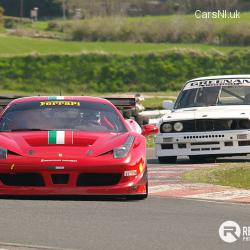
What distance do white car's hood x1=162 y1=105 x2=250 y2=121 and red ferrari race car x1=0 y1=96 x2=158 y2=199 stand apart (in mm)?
5738

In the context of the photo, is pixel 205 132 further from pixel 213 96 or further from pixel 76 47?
pixel 76 47

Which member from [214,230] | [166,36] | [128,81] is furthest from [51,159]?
[166,36]

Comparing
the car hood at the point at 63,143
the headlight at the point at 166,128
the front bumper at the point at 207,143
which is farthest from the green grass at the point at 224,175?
the car hood at the point at 63,143

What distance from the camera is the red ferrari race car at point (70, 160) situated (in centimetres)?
1272

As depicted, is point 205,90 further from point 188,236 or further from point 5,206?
point 188,236

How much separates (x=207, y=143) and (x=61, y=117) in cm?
563

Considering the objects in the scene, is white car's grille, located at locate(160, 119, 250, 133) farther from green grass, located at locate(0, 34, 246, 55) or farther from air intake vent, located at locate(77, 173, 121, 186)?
green grass, located at locate(0, 34, 246, 55)

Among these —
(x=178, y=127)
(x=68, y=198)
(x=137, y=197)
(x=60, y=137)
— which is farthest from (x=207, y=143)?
(x=60, y=137)

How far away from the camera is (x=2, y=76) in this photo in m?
65.9

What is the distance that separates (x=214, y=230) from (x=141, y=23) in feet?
216

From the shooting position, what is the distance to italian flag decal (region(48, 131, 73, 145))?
13141mm

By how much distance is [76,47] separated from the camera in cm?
7325

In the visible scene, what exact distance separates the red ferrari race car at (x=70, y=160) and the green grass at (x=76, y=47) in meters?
55.3

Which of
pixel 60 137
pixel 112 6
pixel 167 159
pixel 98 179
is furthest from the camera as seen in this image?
pixel 112 6
